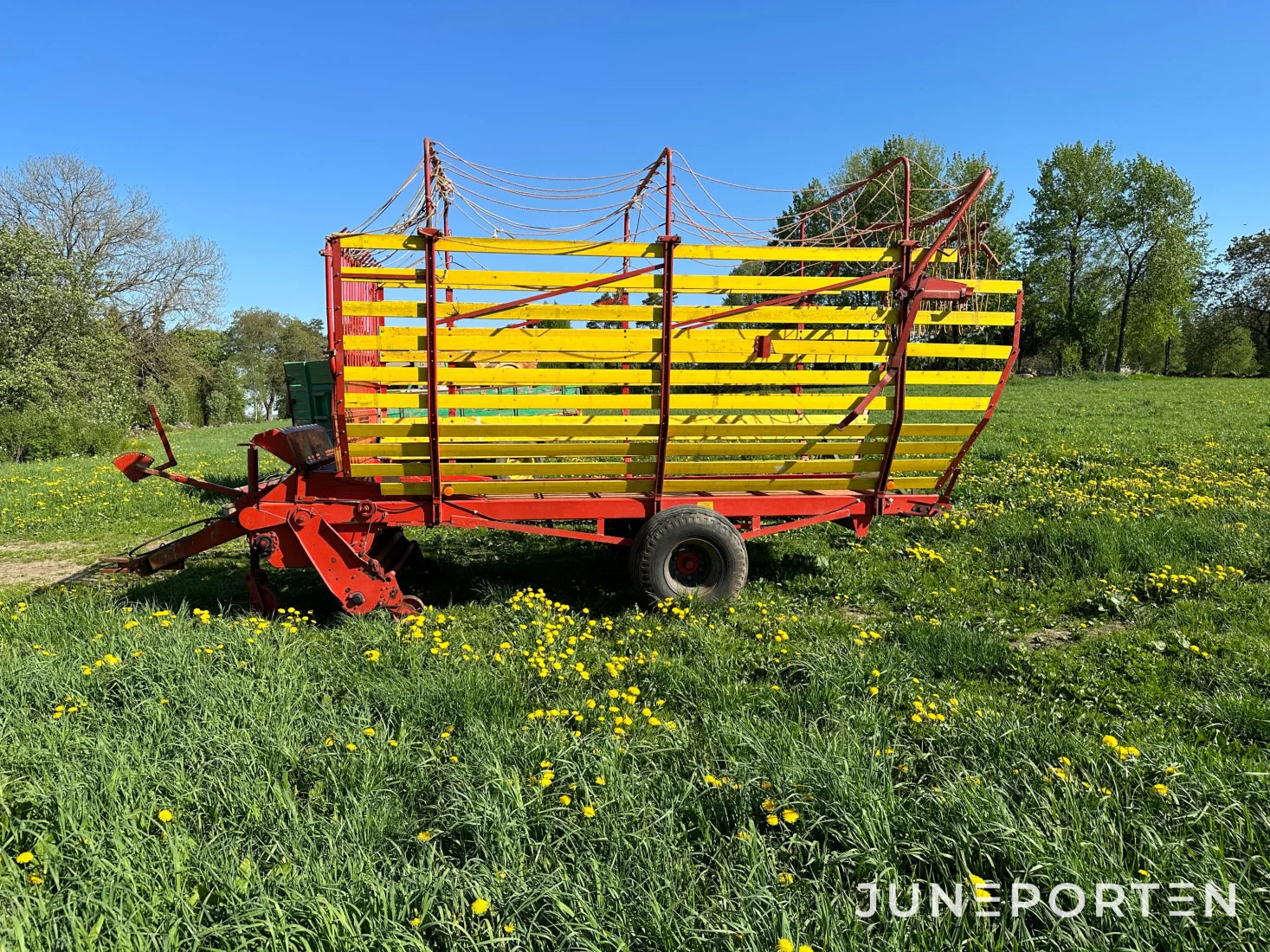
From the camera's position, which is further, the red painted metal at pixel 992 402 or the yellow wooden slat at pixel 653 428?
the red painted metal at pixel 992 402

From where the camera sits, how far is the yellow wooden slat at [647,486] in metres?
5.02

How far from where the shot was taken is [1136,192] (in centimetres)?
4362

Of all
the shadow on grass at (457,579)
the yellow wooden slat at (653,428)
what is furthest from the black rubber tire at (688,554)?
the yellow wooden slat at (653,428)

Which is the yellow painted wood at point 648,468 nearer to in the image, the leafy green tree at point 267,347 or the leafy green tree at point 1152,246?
the leafy green tree at point 1152,246

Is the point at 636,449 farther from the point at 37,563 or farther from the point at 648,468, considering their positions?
the point at 37,563

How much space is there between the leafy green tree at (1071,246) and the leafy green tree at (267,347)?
57.1 meters

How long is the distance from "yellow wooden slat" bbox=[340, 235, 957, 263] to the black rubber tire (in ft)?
6.12

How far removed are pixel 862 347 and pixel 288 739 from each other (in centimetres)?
438

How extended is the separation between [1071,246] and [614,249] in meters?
52.0

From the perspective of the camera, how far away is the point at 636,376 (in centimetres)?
477

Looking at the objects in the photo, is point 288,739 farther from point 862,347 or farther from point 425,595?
point 862,347

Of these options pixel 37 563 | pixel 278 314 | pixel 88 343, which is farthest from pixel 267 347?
pixel 37 563

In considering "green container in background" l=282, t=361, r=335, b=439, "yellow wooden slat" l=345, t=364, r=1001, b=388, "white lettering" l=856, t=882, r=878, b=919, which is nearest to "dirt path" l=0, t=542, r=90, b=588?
"green container in background" l=282, t=361, r=335, b=439

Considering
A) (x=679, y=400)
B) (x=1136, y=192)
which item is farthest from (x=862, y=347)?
(x=1136, y=192)
